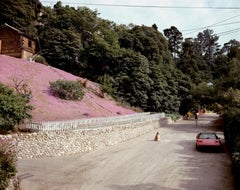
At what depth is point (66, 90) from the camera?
31875 millimetres

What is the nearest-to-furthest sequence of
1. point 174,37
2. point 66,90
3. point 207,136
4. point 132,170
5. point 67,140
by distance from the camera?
1. point 132,170
2. point 67,140
3. point 207,136
4. point 66,90
5. point 174,37

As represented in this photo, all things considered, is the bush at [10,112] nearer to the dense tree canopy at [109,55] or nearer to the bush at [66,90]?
the bush at [66,90]

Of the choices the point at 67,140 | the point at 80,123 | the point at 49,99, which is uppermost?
the point at 49,99

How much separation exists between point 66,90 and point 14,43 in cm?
1414

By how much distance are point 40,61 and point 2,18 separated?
1370 centimetres

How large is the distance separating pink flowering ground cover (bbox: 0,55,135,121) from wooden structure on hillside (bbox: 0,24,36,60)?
5.91 meters

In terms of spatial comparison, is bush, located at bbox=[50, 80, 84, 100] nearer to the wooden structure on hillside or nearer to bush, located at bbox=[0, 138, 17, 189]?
the wooden structure on hillside

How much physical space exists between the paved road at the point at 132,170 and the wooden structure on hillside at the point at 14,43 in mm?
23175

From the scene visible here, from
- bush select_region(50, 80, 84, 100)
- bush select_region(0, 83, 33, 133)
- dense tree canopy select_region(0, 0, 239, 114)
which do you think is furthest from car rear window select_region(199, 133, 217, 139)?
dense tree canopy select_region(0, 0, 239, 114)

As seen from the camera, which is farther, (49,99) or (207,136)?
(49,99)

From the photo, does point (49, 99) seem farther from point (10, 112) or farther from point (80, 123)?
point (10, 112)

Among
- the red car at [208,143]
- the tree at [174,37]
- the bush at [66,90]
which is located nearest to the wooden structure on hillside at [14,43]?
the bush at [66,90]

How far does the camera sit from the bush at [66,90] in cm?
3155

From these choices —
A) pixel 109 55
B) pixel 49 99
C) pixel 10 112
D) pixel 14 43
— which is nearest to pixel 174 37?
pixel 109 55
